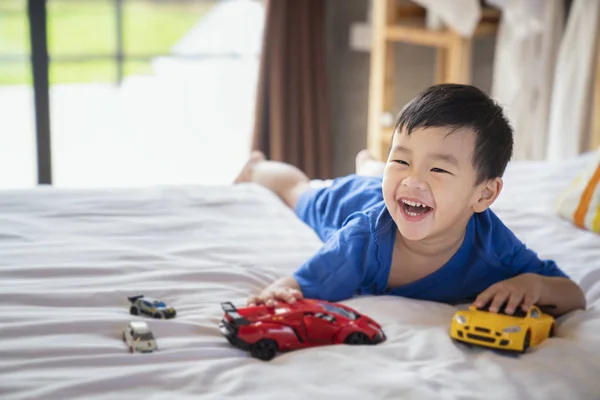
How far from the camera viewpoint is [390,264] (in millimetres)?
1298

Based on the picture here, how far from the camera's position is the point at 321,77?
10.3 ft

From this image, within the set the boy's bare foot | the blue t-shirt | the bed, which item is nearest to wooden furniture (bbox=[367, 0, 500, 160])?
the boy's bare foot

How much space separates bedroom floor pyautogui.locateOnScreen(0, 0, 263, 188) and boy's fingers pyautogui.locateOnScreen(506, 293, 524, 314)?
250 cm

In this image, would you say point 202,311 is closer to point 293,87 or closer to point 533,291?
point 533,291

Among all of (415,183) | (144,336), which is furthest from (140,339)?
(415,183)

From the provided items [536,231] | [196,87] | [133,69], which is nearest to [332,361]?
[536,231]

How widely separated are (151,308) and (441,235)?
458mm

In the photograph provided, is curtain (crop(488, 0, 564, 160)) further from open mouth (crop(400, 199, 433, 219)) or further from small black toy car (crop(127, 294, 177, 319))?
small black toy car (crop(127, 294, 177, 319))

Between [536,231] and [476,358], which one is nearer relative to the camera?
[476,358]

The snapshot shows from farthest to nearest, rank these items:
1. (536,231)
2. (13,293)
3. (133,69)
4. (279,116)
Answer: (133,69)
(279,116)
(536,231)
(13,293)

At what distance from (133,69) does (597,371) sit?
4876 mm

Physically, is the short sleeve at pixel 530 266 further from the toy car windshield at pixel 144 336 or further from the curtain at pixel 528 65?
the curtain at pixel 528 65

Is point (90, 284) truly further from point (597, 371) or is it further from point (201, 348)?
point (597, 371)

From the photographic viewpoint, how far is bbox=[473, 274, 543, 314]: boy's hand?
1171 millimetres
